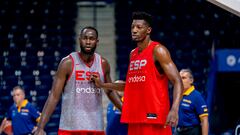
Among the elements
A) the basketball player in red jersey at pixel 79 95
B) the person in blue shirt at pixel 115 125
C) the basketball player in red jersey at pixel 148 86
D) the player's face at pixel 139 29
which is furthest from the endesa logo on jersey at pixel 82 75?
the person in blue shirt at pixel 115 125

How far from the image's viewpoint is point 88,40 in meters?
5.52

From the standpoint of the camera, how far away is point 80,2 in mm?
13383

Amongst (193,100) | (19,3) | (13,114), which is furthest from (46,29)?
(193,100)

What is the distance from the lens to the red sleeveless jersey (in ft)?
16.5

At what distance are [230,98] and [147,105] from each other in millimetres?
A: 7118

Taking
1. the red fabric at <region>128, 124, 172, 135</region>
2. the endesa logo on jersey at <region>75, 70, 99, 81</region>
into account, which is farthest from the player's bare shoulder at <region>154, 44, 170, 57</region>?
the endesa logo on jersey at <region>75, 70, 99, 81</region>

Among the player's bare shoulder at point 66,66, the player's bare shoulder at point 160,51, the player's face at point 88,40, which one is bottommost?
the player's bare shoulder at point 66,66

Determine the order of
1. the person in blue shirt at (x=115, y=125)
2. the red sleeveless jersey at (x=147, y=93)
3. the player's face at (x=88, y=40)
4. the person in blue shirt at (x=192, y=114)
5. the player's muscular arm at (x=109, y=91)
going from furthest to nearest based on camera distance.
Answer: the person in blue shirt at (x=115, y=125), the person in blue shirt at (x=192, y=114), the player's muscular arm at (x=109, y=91), the player's face at (x=88, y=40), the red sleeveless jersey at (x=147, y=93)

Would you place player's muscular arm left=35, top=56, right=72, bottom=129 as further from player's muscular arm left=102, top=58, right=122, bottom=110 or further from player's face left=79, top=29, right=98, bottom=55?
player's muscular arm left=102, top=58, right=122, bottom=110

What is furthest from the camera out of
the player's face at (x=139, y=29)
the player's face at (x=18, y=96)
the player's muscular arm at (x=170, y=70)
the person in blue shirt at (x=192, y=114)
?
the player's face at (x=18, y=96)

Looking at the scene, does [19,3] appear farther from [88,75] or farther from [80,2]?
[88,75]

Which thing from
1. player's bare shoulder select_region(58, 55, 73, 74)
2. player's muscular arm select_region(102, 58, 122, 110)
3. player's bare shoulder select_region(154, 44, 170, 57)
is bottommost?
player's muscular arm select_region(102, 58, 122, 110)

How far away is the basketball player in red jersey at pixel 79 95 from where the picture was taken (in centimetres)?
553

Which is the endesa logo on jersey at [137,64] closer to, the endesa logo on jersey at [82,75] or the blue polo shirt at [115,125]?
the endesa logo on jersey at [82,75]
